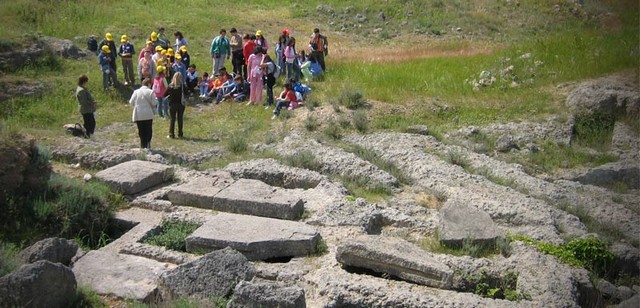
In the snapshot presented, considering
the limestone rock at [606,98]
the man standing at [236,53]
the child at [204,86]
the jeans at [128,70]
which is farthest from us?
the man standing at [236,53]

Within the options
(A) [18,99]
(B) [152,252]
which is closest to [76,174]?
(B) [152,252]

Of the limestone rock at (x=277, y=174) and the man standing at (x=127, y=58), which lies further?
the man standing at (x=127, y=58)

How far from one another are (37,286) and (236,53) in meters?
15.6

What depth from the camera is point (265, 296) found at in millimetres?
7527

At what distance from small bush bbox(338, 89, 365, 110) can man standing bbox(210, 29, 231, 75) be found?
5.40 meters

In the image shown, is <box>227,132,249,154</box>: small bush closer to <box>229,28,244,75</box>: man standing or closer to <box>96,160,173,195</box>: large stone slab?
<box>96,160,173,195</box>: large stone slab

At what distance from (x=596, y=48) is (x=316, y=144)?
11.8 meters

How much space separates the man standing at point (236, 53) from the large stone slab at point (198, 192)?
10.8 metres

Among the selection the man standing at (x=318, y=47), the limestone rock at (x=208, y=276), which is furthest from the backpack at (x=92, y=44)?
the limestone rock at (x=208, y=276)

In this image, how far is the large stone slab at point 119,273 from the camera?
8.48m

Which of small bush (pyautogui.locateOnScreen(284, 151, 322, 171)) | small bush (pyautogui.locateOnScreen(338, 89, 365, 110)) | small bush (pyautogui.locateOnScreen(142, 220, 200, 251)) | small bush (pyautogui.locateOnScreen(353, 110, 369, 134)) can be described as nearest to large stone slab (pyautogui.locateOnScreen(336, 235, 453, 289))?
small bush (pyautogui.locateOnScreen(142, 220, 200, 251))

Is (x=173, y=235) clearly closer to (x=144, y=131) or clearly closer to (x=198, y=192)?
(x=198, y=192)

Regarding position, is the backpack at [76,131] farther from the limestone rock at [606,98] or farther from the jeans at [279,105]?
the limestone rock at [606,98]

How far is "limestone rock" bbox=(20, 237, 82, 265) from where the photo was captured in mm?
8797
